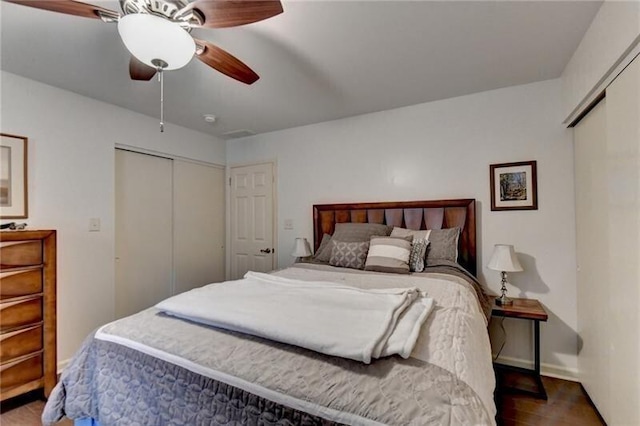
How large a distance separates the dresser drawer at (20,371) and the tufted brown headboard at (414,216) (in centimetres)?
240

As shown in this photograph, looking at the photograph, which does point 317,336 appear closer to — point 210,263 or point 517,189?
point 517,189

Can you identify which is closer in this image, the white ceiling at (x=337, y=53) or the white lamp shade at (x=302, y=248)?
the white ceiling at (x=337, y=53)

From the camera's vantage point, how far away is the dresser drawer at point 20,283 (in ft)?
6.28

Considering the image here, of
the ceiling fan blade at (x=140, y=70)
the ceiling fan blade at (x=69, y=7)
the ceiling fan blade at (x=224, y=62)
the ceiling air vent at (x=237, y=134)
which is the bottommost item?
the ceiling fan blade at (x=224, y=62)

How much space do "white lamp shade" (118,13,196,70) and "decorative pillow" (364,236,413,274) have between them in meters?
1.82

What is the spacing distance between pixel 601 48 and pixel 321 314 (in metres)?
1.99

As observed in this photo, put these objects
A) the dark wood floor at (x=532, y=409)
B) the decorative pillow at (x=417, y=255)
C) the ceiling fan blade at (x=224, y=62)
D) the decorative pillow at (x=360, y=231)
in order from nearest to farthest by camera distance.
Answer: the ceiling fan blade at (x=224, y=62) < the dark wood floor at (x=532, y=409) < the decorative pillow at (x=417, y=255) < the decorative pillow at (x=360, y=231)

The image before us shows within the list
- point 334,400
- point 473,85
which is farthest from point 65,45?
Answer: point 473,85

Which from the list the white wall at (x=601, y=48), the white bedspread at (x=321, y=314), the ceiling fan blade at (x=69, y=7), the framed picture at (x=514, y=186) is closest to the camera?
the white bedspread at (x=321, y=314)

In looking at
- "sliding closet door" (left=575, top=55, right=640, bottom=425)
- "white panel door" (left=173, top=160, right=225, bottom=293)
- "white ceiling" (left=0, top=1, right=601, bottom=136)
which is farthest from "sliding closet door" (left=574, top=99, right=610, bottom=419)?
"white panel door" (left=173, top=160, right=225, bottom=293)

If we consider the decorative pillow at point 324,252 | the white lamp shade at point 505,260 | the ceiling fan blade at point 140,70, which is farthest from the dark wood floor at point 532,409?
the ceiling fan blade at point 140,70

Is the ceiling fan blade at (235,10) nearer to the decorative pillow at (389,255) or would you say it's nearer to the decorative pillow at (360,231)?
the decorative pillow at (389,255)

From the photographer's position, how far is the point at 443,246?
8.04 ft

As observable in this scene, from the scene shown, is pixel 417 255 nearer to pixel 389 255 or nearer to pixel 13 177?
pixel 389 255
